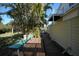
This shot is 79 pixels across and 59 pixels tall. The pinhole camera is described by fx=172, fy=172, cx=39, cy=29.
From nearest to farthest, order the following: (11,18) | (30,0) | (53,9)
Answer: (30,0)
(11,18)
(53,9)

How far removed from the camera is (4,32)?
69.3ft

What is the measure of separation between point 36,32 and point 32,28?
66 cm

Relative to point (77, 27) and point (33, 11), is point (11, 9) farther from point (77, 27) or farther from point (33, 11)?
point (77, 27)

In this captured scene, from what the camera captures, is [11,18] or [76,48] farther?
[11,18]

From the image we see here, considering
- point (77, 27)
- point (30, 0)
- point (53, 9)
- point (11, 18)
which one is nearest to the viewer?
point (30, 0)

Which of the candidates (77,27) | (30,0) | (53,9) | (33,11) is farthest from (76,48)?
(53,9)

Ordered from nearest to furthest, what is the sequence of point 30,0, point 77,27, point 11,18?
1. point 30,0
2. point 77,27
3. point 11,18

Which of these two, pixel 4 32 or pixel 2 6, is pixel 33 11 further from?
pixel 4 32

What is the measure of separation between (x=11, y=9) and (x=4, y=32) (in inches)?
287

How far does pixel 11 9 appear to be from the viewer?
567 inches

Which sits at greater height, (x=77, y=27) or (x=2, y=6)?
(x=2, y=6)

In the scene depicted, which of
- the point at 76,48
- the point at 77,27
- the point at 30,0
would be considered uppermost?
the point at 30,0

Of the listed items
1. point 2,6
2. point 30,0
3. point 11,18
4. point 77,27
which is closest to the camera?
point 30,0

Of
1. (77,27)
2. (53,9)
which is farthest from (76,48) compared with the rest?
(53,9)
